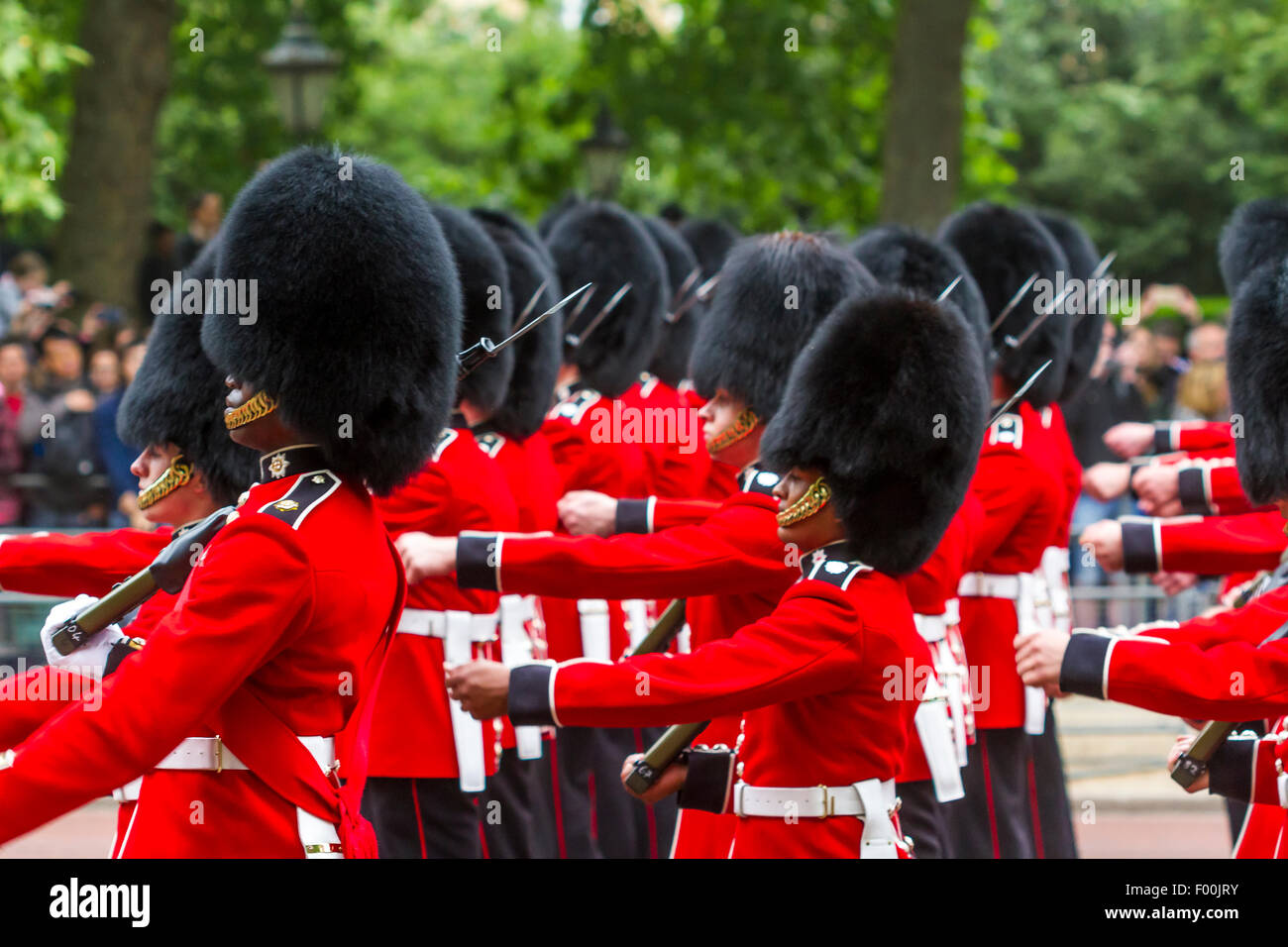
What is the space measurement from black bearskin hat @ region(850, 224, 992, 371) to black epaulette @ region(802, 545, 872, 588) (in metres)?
2.19

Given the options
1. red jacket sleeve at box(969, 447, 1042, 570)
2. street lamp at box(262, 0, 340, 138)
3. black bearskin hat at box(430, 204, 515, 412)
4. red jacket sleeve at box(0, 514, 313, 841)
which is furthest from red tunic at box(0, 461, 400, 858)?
street lamp at box(262, 0, 340, 138)

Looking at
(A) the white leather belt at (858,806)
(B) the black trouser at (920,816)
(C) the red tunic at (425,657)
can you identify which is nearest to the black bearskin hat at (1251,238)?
(B) the black trouser at (920,816)

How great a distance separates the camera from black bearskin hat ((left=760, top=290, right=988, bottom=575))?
3639mm

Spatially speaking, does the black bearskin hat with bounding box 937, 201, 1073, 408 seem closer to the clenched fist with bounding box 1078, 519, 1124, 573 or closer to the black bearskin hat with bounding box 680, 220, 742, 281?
the clenched fist with bounding box 1078, 519, 1124, 573

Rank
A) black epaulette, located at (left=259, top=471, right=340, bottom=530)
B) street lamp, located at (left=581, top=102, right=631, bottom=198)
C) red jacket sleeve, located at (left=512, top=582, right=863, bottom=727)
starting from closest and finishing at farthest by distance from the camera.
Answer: black epaulette, located at (left=259, top=471, right=340, bottom=530)
red jacket sleeve, located at (left=512, top=582, right=863, bottom=727)
street lamp, located at (left=581, top=102, right=631, bottom=198)

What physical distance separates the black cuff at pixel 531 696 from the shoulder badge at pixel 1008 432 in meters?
2.55

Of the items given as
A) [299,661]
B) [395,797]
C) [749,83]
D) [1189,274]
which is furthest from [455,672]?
[1189,274]

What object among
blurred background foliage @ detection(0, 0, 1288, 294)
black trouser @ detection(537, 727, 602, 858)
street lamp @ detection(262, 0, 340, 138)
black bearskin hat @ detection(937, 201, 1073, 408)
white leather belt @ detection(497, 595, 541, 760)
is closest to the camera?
white leather belt @ detection(497, 595, 541, 760)

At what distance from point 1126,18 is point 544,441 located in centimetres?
2649

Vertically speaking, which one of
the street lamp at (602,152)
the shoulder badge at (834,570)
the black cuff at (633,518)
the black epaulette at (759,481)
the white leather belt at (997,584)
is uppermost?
the street lamp at (602,152)

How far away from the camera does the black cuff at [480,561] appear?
4.13 m

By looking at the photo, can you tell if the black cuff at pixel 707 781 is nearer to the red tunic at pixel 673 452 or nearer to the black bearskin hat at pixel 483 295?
the black bearskin hat at pixel 483 295

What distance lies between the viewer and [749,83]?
52.0 ft
